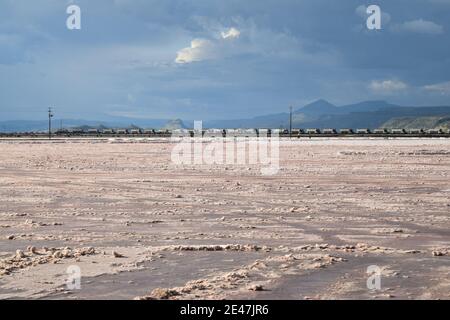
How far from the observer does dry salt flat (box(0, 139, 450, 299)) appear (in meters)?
9.15

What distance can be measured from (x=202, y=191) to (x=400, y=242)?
10891 mm

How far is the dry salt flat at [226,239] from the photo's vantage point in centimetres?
915

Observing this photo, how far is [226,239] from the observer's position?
13109 millimetres

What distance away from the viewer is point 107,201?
19953 millimetres

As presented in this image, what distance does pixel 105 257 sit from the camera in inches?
447

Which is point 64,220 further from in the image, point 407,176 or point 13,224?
point 407,176

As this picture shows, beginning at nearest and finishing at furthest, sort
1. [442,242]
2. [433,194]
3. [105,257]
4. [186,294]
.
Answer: [186,294] < [105,257] < [442,242] < [433,194]

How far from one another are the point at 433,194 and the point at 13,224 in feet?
44.2

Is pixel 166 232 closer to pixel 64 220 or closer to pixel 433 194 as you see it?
pixel 64 220

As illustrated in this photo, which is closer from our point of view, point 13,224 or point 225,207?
point 13,224

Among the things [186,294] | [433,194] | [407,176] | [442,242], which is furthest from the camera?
[407,176]

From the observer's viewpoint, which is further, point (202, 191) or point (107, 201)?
point (202, 191)

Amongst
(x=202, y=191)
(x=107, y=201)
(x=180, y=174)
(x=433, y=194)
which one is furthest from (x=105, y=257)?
(x=180, y=174)

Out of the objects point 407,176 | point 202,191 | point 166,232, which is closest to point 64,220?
point 166,232
